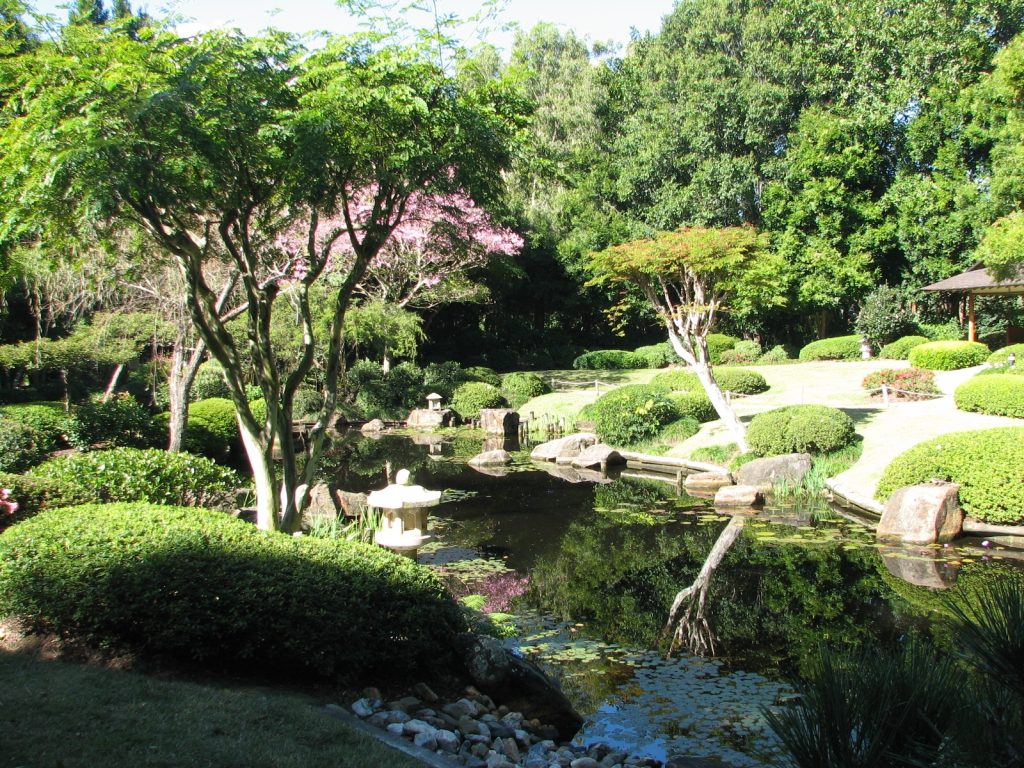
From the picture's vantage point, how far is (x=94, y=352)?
723 inches

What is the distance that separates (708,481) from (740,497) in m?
1.99

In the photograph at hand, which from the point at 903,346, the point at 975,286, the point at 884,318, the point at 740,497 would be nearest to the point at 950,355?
the point at 975,286

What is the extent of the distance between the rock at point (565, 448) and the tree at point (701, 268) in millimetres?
3496

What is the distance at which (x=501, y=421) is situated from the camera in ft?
79.8

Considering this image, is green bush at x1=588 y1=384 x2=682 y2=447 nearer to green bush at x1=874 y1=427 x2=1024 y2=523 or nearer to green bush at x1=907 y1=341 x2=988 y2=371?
green bush at x1=874 y1=427 x2=1024 y2=523

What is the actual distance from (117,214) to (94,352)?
514 inches

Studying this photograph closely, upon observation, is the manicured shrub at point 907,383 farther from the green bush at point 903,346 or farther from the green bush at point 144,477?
the green bush at point 144,477

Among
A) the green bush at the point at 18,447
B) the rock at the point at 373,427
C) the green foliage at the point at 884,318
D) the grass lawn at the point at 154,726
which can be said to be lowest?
the rock at the point at 373,427

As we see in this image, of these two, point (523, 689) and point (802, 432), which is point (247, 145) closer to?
point (523, 689)

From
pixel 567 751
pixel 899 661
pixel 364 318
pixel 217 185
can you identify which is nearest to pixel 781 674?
pixel 567 751

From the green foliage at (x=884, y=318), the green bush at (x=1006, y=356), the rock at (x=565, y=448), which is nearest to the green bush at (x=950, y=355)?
the green bush at (x=1006, y=356)

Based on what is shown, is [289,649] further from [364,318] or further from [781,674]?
[364,318]

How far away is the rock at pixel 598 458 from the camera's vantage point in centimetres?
1855

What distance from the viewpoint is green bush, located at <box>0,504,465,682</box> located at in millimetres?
5199
